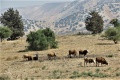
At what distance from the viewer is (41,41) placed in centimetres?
5809

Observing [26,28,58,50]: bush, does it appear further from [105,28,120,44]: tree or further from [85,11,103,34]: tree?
[85,11,103,34]: tree

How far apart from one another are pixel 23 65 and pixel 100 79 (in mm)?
14113

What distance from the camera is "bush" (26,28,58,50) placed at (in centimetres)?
5709

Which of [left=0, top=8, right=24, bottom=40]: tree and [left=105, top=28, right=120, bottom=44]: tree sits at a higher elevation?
[left=0, top=8, right=24, bottom=40]: tree

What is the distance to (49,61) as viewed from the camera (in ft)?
131

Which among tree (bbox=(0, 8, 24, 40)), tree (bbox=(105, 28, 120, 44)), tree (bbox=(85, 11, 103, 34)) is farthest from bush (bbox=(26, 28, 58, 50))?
tree (bbox=(85, 11, 103, 34))

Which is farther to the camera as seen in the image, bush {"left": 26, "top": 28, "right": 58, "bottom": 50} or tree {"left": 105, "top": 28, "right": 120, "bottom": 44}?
tree {"left": 105, "top": 28, "right": 120, "bottom": 44}

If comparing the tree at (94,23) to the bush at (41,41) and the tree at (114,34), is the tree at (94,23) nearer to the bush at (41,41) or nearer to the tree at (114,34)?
the tree at (114,34)

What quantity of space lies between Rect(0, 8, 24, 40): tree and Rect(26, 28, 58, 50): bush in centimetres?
3417

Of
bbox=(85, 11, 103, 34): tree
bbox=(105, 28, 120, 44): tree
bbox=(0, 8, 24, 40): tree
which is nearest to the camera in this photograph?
bbox=(105, 28, 120, 44): tree

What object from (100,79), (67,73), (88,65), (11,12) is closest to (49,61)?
(88,65)

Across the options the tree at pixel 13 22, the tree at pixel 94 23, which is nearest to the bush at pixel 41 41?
the tree at pixel 13 22

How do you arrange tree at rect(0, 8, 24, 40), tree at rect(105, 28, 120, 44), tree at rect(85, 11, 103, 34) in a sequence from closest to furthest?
tree at rect(105, 28, 120, 44) → tree at rect(0, 8, 24, 40) → tree at rect(85, 11, 103, 34)

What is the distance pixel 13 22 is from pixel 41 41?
138 ft
